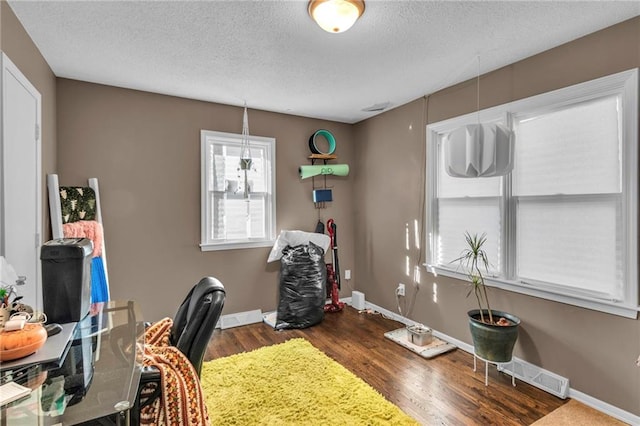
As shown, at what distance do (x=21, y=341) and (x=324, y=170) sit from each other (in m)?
3.28

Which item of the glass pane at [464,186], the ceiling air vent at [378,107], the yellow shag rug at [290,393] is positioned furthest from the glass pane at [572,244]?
the ceiling air vent at [378,107]

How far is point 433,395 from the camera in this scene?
2332 millimetres

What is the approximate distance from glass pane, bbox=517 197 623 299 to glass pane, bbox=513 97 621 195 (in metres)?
0.12

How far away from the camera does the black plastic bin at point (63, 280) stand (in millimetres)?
1649

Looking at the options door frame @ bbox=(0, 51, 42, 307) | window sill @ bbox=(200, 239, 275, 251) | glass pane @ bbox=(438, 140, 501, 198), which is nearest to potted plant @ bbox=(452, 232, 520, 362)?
glass pane @ bbox=(438, 140, 501, 198)

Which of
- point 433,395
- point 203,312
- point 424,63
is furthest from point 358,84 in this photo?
Answer: point 433,395

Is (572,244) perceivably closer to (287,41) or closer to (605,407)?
(605,407)

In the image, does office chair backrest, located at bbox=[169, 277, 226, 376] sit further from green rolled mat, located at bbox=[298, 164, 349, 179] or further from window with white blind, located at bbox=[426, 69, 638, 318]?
green rolled mat, located at bbox=[298, 164, 349, 179]

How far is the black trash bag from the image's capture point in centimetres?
359

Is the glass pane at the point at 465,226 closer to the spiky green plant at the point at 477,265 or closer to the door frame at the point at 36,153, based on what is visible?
the spiky green plant at the point at 477,265

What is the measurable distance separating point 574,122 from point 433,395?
2232 millimetres

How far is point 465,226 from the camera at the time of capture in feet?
10.2

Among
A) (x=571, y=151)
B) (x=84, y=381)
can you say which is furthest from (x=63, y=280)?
(x=571, y=151)

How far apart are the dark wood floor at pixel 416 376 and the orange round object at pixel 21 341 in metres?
1.86
